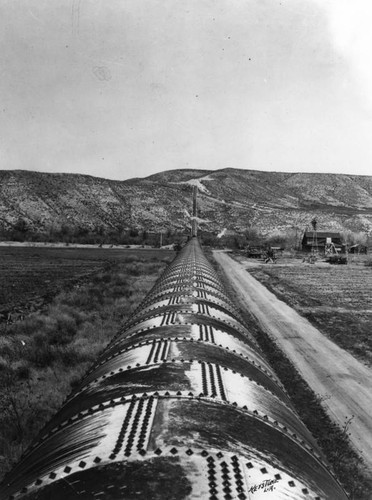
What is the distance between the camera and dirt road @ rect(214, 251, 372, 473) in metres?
10.8

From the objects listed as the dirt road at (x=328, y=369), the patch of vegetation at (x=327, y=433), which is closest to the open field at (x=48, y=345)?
the patch of vegetation at (x=327, y=433)

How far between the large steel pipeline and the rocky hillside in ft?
353

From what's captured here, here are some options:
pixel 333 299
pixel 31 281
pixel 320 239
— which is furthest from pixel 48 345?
pixel 320 239

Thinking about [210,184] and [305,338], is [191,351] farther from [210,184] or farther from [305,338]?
[210,184]

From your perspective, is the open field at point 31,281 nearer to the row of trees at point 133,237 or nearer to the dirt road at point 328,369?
the dirt road at point 328,369

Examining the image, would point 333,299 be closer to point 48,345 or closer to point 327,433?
point 48,345

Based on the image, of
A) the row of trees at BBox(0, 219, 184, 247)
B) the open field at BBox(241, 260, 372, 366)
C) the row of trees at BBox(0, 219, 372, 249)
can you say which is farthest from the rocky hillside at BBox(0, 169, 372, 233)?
the open field at BBox(241, 260, 372, 366)

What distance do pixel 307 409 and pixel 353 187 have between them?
18814 cm

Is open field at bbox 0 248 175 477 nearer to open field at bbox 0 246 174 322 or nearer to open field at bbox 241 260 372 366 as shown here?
open field at bbox 0 246 174 322

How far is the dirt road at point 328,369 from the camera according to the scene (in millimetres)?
10750

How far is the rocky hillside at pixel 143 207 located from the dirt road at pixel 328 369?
94.3 metres

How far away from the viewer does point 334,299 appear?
29.4 m

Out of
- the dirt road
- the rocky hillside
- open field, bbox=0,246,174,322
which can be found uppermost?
Answer: the rocky hillside

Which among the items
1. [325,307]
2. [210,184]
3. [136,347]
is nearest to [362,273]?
[325,307]
